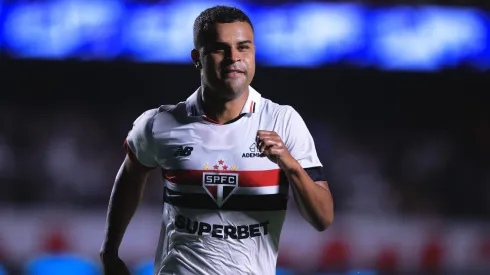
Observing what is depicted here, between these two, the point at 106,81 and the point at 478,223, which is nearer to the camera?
the point at 478,223

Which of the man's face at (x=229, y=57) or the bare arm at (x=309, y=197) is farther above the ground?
the man's face at (x=229, y=57)

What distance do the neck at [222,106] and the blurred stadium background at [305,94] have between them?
16.9ft

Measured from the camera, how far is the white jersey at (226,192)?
2.67 meters

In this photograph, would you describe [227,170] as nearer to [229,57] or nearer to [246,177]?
[246,177]

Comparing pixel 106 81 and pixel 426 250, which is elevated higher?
pixel 106 81

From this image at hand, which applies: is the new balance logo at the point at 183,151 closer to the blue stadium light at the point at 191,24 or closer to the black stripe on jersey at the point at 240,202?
the black stripe on jersey at the point at 240,202

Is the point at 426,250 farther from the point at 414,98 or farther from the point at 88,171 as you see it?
the point at 88,171

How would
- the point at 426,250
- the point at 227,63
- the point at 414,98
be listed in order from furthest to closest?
the point at 414,98, the point at 426,250, the point at 227,63

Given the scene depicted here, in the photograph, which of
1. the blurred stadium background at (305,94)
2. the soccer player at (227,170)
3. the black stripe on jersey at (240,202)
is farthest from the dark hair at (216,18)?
the blurred stadium background at (305,94)

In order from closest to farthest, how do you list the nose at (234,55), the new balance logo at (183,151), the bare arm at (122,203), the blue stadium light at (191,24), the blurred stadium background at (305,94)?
the nose at (234,55) → the new balance logo at (183,151) → the bare arm at (122,203) → the blurred stadium background at (305,94) → the blue stadium light at (191,24)

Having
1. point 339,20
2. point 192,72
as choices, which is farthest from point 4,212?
point 339,20

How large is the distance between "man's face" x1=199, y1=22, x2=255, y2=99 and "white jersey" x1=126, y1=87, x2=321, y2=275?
13 centimetres

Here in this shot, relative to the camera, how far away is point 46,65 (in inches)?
357

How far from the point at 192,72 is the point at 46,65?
1.62m
